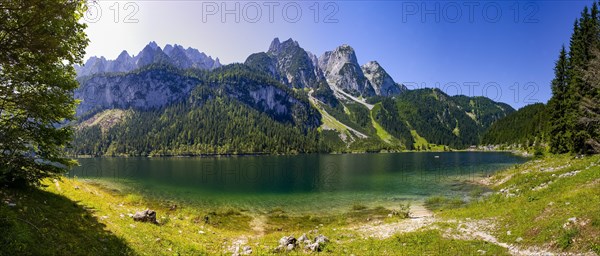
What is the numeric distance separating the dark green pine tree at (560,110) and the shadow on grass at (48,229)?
248 ft

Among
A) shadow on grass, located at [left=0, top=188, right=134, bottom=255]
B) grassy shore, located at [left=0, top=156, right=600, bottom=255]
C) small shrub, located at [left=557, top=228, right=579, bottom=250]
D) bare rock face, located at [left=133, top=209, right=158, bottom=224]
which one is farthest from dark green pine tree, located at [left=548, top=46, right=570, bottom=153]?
shadow on grass, located at [left=0, top=188, right=134, bottom=255]

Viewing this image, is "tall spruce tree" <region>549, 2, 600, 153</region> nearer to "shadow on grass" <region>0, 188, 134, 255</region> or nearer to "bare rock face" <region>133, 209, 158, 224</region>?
"bare rock face" <region>133, 209, 158, 224</region>

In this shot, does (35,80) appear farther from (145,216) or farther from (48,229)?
(145,216)

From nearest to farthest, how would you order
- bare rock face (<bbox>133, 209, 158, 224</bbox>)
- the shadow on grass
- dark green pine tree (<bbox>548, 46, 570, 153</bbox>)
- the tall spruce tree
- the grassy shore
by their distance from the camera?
the shadow on grass → the grassy shore → bare rock face (<bbox>133, 209, 158, 224</bbox>) → the tall spruce tree → dark green pine tree (<bbox>548, 46, 570, 153</bbox>)

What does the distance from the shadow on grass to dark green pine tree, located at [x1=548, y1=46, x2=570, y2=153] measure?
75471 millimetres

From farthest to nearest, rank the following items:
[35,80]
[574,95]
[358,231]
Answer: [574,95] → [358,231] → [35,80]

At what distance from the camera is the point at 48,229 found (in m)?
14.3

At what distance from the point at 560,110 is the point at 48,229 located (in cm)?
8435

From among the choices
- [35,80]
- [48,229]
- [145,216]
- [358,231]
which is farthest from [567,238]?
[35,80]

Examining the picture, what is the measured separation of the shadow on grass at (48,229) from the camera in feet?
40.0

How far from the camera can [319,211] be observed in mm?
46156

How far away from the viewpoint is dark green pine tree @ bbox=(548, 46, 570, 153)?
59375mm

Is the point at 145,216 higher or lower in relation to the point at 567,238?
lower

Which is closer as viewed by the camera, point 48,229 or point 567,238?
point 48,229
